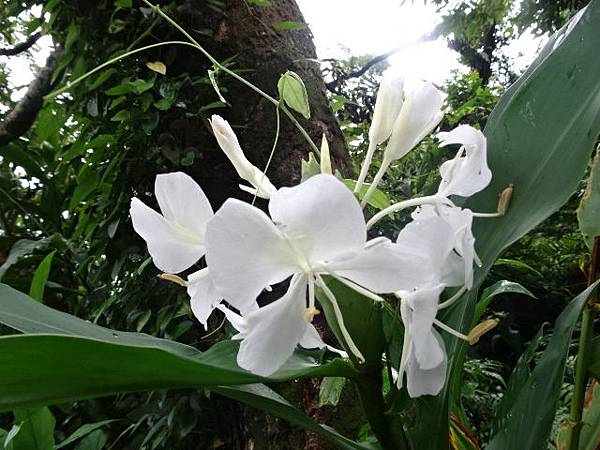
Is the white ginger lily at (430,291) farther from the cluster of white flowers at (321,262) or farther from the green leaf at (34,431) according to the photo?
the green leaf at (34,431)

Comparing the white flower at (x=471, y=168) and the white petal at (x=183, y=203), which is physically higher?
the white flower at (x=471, y=168)

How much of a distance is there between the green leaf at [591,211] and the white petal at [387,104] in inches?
7.7

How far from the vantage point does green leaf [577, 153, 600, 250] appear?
0.45 meters

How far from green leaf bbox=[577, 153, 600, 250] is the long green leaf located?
0.12 m

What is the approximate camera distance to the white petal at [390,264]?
269 millimetres

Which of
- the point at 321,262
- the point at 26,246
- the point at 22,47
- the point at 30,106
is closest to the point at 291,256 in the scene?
the point at 321,262

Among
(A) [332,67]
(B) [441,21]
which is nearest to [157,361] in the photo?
(A) [332,67]

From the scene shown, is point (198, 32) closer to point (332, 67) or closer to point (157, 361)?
point (332, 67)

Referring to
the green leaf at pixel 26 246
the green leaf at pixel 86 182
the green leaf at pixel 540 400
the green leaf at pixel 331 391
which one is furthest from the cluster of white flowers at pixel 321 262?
the green leaf at pixel 26 246

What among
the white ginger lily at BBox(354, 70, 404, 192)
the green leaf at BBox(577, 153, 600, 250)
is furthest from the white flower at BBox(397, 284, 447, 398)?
the green leaf at BBox(577, 153, 600, 250)

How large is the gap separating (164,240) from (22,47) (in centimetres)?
184

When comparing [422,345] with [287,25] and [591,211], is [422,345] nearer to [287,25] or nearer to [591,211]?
[591,211]

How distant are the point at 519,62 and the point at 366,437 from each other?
15.5 ft

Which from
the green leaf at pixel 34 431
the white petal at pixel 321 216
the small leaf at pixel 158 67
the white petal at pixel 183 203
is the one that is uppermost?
the small leaf at pixel 158 67
